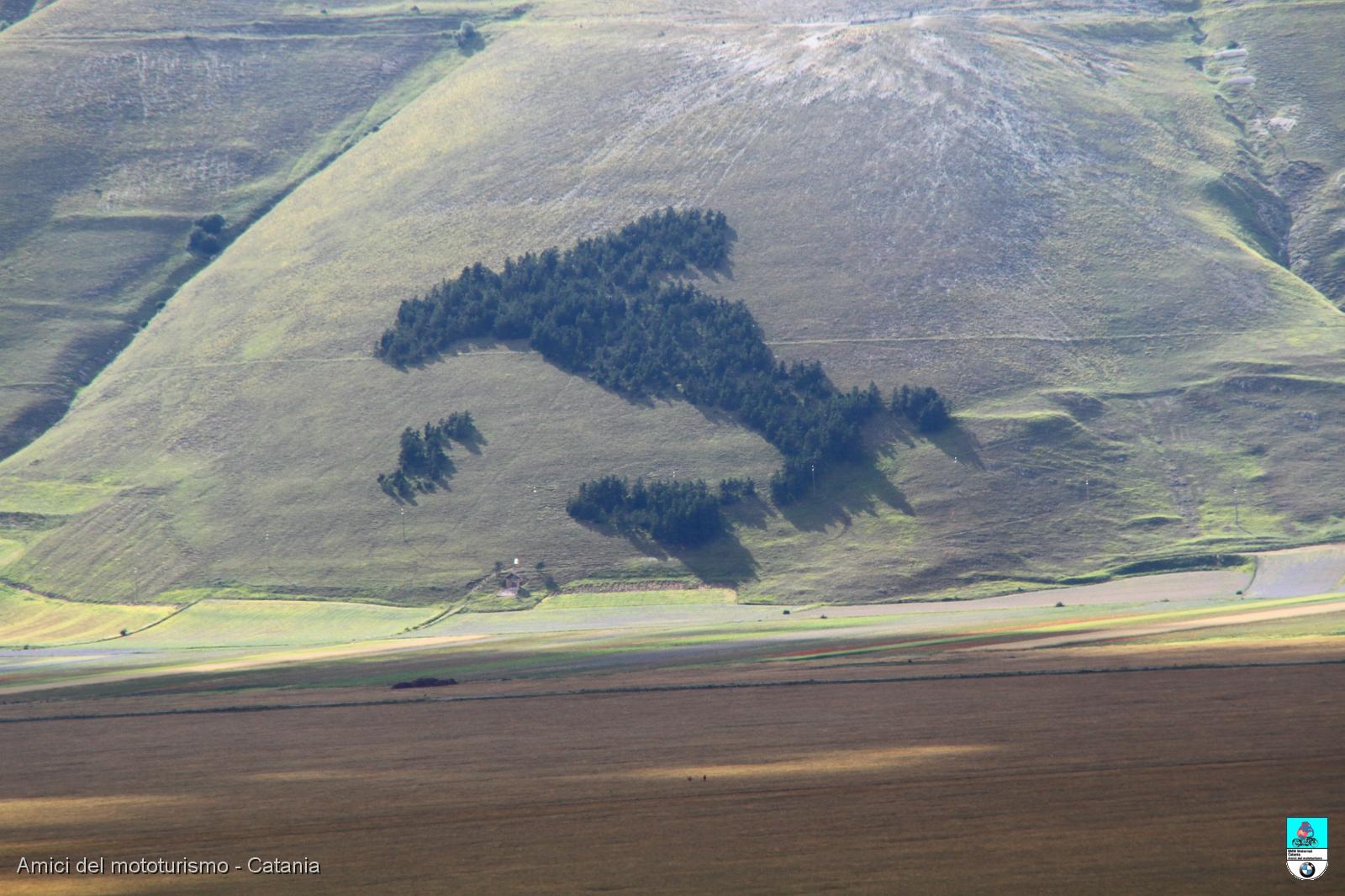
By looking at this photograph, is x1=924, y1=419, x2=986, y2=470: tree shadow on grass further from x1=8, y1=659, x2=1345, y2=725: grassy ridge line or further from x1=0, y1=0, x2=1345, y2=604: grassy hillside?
Result: x1=8, y1=659, x2=1345, y2=725: grassy ridge line

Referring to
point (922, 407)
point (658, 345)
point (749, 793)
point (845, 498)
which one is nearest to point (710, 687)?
point (749, 793)

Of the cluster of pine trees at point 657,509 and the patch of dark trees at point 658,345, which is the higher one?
the patch of dark trees at point 658,345

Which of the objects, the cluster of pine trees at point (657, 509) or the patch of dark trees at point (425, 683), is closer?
the patch of dark trees at point (425, 683)

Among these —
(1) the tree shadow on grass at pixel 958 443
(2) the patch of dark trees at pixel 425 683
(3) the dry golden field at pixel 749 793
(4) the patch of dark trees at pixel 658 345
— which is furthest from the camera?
(1) the tree shadow on grass at pixel 958 443

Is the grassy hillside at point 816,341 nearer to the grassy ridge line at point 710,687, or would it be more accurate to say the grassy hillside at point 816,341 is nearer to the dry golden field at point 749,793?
the grassy ridge line at point 710,687

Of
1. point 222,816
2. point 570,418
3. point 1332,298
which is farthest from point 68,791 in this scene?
point 1332,298

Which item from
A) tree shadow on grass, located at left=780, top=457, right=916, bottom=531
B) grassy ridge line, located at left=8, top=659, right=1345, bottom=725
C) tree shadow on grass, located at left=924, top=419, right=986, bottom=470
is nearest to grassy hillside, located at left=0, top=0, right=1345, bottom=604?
tree shadow on grass, located at left=924, top=419, right=986, bottom=470

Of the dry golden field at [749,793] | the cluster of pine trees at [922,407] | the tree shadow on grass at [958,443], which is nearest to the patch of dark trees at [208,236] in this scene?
the cluster of pine trees at [922,407]
